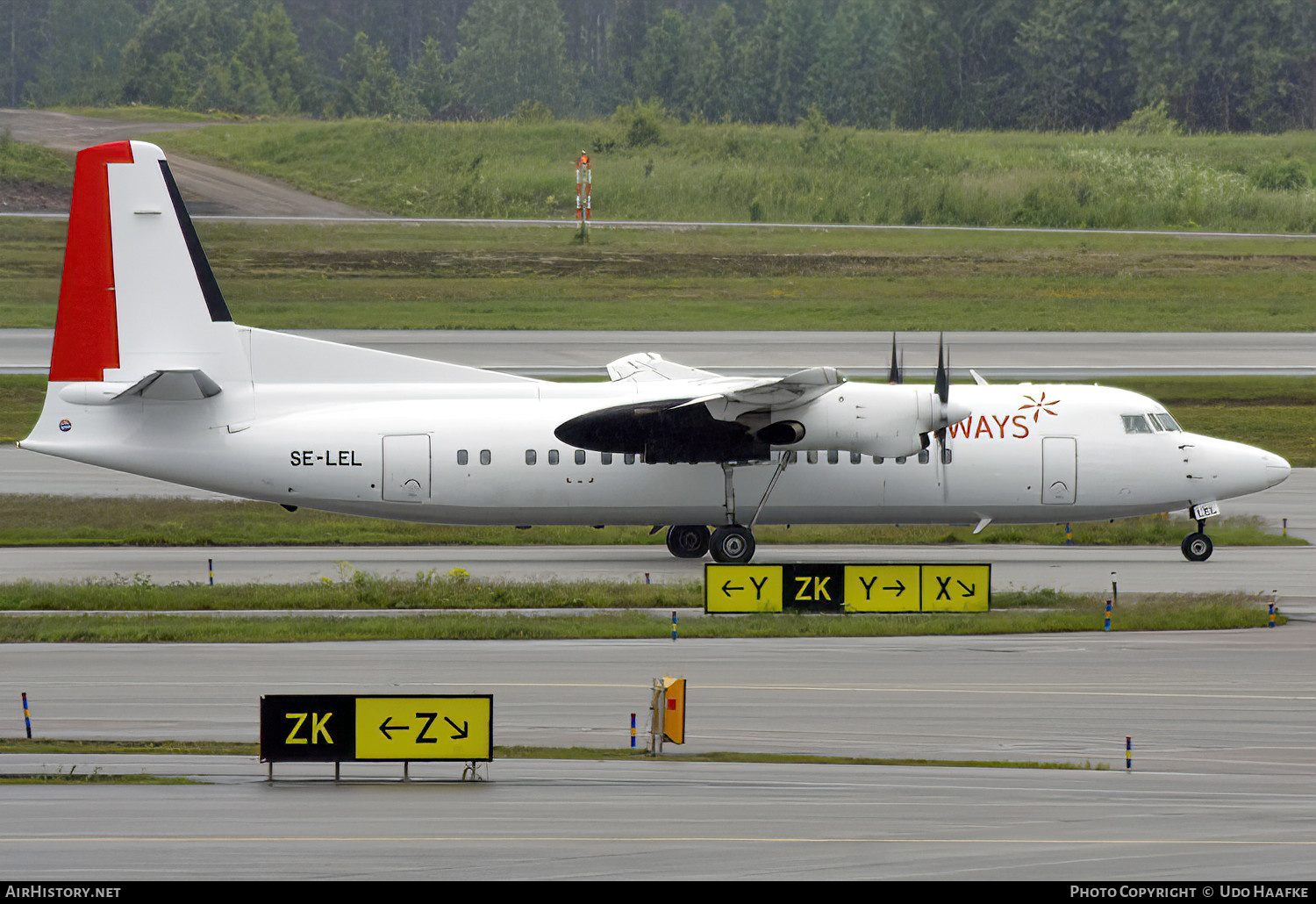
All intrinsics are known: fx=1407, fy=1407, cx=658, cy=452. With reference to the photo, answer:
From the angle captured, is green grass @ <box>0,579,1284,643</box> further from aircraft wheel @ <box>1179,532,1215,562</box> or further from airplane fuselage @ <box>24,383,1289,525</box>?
aircraft wheel @ <box>1179,532,1215,562</box>

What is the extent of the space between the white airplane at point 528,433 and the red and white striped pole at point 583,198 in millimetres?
A: 38661

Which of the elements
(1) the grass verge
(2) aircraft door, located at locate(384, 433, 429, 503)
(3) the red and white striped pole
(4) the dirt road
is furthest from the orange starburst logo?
(4) the dirt road

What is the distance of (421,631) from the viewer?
62.8ft

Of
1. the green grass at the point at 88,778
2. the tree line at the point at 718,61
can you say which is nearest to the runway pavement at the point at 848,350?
the green grass at the point at 88,778

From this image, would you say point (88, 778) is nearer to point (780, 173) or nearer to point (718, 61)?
point (780, 173)

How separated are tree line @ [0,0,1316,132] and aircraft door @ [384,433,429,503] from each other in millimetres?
65084

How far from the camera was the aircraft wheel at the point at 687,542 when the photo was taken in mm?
25688

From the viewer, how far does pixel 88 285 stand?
2305 centimetres

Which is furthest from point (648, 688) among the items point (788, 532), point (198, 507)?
point (198, 507)

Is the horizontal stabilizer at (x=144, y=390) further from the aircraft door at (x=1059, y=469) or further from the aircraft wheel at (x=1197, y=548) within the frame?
the aircraft wheel at (x=1197, y=548)

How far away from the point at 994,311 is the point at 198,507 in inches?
1278

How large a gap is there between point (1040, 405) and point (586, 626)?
10198mm

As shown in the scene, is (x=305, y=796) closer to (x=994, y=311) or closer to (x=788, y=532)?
(x=788, y=532)

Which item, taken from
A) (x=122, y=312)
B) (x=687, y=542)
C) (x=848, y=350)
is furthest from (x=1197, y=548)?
(x=848, y=350)
